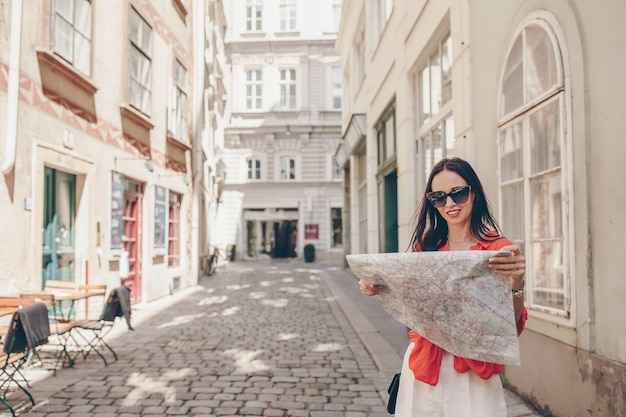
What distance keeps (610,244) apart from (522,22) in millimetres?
2110

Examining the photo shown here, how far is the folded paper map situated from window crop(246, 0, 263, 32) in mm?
30232

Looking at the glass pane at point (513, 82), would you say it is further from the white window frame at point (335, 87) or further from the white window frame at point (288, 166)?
the white window frame at point (335, 87)

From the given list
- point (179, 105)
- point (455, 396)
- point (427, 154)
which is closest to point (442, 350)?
point (455, 396)

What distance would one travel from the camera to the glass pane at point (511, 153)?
180 inches

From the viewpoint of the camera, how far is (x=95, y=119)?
9039 mm

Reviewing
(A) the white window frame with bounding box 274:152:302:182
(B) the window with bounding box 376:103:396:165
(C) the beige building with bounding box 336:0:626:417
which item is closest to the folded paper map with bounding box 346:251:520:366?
(C) the beige building with bounding box 336:0:626:417

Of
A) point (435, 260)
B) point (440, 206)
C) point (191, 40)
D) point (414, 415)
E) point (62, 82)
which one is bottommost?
point (414, 415)

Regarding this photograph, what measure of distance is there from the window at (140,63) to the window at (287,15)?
19.7 metres

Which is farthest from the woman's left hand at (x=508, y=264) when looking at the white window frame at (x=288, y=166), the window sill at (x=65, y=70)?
the white window frame at (x=288, y=166)

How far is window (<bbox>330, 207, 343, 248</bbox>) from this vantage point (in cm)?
3002

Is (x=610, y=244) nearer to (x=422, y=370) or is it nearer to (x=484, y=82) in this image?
(x=422, y=370)

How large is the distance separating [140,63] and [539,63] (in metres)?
8.98

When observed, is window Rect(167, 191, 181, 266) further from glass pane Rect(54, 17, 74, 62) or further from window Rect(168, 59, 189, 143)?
glass pane Rect(54, 17, 74, 62)

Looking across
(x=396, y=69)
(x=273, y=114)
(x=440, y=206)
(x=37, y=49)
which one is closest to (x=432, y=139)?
(x=396, y=69)
